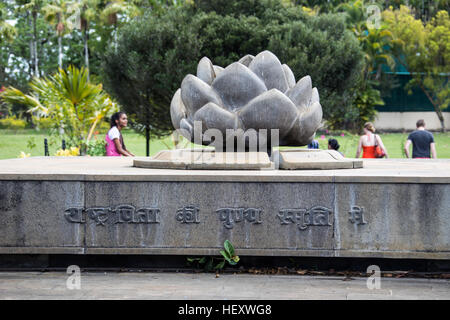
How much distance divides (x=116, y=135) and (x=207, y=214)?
4147mm

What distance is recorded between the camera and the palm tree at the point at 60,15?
117 feet

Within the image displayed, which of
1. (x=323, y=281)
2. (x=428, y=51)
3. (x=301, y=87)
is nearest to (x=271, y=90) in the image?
(x=301, y=87)

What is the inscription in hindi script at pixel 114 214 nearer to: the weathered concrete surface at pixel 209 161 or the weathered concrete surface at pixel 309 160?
the weathered concrete surface at pixel 209 161

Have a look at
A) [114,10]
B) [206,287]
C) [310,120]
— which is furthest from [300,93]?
[114,10]

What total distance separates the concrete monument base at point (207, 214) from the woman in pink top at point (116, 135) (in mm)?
3736

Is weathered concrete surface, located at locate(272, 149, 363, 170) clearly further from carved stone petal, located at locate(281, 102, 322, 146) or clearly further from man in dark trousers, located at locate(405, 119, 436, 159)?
man in dark trousers, located at locate(405, 119, 436, 159)

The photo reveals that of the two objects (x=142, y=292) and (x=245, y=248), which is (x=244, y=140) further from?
(x=142, y=292)

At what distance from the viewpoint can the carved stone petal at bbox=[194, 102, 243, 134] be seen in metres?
6.42

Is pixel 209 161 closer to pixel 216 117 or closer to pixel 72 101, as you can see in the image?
pixel 216 117

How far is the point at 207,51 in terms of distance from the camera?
16188 mm

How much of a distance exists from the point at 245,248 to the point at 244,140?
4.84 feet

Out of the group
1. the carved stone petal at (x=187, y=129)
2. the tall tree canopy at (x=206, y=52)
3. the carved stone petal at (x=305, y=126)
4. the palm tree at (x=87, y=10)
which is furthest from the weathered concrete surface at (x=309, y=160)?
the palm tree at (x=87, y=10)

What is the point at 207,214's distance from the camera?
17.9 ft

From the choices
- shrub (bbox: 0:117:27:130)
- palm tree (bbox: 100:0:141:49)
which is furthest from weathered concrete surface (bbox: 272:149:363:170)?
shrub (bbox: 0:117:27:130)
